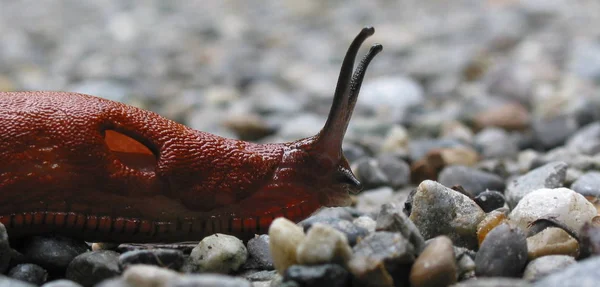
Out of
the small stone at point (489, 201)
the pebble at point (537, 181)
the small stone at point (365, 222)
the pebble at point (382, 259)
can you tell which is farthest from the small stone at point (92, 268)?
the pebble at point (537, 181)

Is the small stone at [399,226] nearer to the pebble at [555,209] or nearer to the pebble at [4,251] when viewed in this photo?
the pebble at [555,209]

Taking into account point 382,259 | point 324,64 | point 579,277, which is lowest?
point 579,277

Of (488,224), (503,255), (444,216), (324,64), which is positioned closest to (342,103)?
(444,216)

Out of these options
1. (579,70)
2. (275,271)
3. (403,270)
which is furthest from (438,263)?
(579,70)

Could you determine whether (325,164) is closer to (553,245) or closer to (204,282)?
(553,245)

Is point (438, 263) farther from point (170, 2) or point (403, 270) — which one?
point (170, 2)

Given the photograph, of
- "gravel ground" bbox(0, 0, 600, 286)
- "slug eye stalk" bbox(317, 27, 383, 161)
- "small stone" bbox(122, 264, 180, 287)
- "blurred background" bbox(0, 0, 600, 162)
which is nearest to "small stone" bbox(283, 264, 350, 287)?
"gravel ground" bbox(0, 0, 600, 286)

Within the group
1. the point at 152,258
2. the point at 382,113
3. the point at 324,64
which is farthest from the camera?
the point at 324,64
